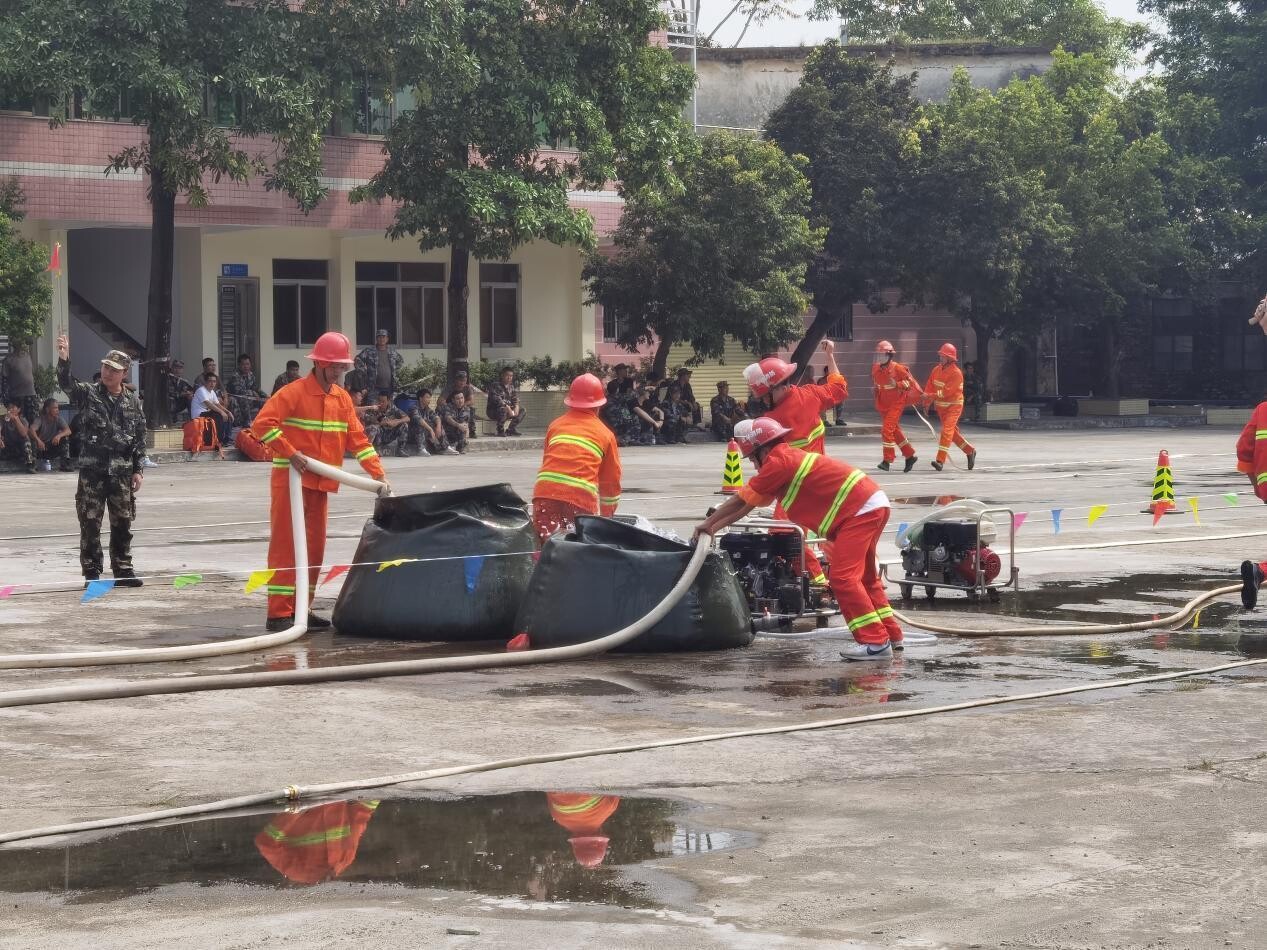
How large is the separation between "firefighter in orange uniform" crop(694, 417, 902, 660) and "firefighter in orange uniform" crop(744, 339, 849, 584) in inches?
55.7

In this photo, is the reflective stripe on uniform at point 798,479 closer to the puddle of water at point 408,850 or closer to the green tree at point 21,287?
the puddle of water at point 408,850

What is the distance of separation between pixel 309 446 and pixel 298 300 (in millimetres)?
24751

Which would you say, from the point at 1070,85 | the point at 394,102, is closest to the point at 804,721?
the point at 394,102

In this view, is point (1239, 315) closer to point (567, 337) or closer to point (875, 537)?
point (567, 337)

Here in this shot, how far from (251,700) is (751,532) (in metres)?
3.65

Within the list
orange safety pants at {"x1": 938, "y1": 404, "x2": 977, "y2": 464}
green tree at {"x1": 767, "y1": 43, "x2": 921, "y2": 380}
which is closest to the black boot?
orange safety pants at {"x1": 938, "y1": 404, "x2": 977, "y2": 464}

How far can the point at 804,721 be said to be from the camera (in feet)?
28.3

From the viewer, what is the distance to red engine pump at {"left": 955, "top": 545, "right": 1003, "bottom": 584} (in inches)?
507

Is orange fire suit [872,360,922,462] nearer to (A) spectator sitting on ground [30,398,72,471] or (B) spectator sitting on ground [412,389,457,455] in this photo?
(B) spectator sitting on ground [412,389,457,455]

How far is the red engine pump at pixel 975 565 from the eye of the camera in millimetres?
12875

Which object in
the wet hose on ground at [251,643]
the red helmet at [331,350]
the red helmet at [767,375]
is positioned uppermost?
the red helmet at [331,350]

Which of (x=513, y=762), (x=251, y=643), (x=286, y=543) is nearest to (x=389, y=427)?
(x=286, y=543)

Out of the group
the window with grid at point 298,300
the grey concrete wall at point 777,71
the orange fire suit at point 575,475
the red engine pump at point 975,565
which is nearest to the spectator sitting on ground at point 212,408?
the window with grid at point 298,300

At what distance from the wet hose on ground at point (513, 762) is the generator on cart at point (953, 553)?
304cm
